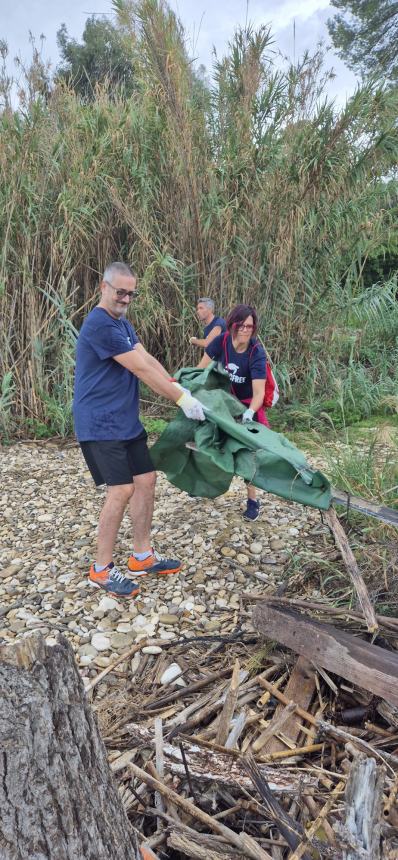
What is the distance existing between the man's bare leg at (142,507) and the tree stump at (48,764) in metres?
2.00

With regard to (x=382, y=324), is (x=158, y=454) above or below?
below

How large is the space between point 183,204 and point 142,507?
357cm

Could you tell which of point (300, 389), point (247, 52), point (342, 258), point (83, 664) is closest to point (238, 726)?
point (83, 664)

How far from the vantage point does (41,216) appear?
539cm

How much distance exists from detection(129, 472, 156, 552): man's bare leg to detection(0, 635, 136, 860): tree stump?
78.9 inches

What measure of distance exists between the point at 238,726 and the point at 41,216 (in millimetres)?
4817

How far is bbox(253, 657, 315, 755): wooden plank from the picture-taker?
1873 mm

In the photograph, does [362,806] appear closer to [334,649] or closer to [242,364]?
[334,649]

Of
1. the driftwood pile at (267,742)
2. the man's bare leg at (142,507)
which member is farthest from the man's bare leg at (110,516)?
the driftwood pile at (267,742)

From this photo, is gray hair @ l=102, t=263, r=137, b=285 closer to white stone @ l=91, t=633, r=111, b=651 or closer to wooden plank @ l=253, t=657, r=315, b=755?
white stone @ l=91, t=633, r=111, b=651

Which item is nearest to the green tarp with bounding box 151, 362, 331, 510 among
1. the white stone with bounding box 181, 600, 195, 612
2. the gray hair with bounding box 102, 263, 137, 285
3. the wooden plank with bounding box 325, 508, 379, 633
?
the wooden plank with bounding box 325, 508, 379, 633

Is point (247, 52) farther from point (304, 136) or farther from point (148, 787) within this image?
point (148, 787)

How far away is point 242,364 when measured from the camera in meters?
3.71

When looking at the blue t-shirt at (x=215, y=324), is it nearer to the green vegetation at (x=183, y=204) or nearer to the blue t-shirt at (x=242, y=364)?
the green vegetation at (x=183, y=204)
